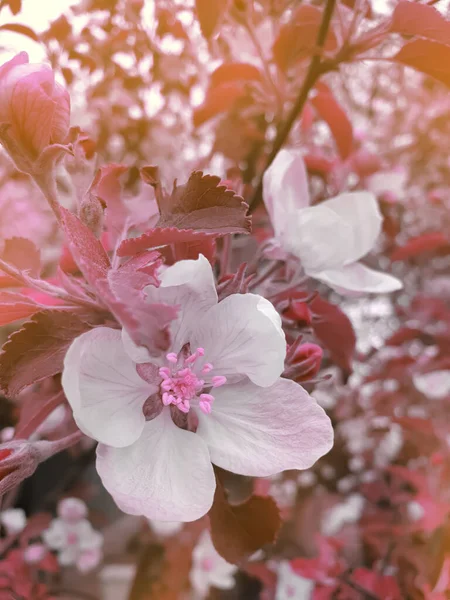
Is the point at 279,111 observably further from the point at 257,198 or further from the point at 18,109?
the point at 18,109

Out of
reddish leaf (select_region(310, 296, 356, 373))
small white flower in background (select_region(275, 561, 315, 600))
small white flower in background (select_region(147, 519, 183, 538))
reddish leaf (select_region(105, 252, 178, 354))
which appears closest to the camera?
reddish leaf (select_region(105, 252, 178, 354))

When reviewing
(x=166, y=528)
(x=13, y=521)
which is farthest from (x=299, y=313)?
(x=166, y=528)

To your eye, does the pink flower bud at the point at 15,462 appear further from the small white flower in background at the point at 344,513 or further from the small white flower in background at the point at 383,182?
the small white flower in background at the point at 344,513

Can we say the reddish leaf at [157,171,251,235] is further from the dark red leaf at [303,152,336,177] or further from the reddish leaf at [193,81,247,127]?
the dark red leaf at [303,152,336,177]

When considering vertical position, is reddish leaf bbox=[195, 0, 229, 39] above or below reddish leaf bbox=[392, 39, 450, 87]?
above

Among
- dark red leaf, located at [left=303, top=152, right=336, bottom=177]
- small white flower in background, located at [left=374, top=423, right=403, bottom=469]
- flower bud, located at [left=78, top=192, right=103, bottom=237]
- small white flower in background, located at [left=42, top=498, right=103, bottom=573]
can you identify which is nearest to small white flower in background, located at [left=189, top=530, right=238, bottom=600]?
small white flower in background, located at [left=42, top=498, right=103, bottom=573]

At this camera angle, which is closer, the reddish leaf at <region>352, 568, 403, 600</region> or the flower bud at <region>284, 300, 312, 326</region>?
the flower bud at <region>284, 300, 312, 326</region>

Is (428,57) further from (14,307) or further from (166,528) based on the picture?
(166,528)
